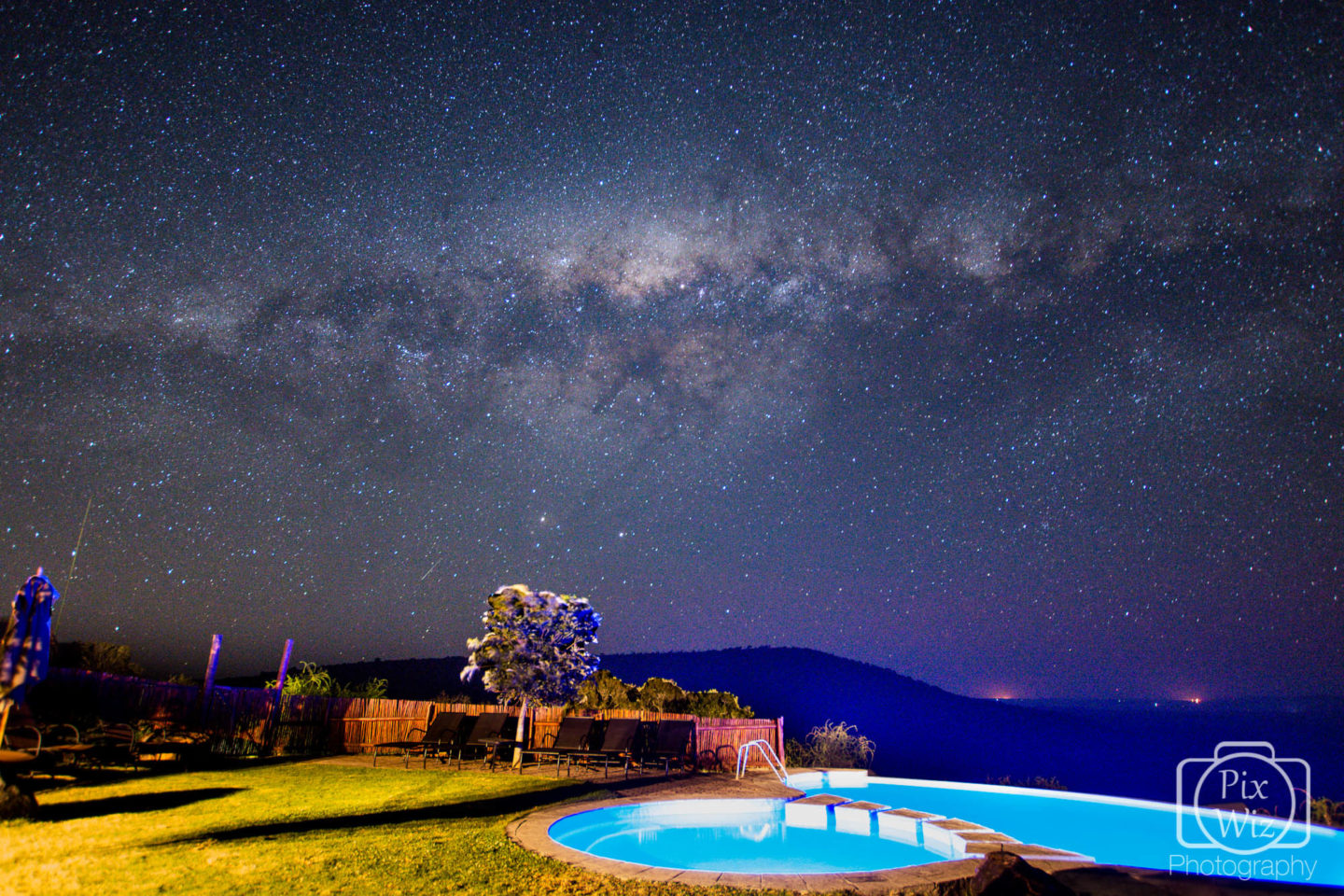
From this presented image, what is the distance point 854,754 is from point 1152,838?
6.57 meters

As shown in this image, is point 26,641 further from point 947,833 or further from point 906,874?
point 947,833

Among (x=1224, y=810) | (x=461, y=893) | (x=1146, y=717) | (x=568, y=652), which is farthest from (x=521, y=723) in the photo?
(x=1146, y=717)

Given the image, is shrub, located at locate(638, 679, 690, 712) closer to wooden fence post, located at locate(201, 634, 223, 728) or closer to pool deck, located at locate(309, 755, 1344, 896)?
pool deck, located at locate(309, 755, 1344, 896)

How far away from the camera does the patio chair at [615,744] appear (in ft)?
41.2

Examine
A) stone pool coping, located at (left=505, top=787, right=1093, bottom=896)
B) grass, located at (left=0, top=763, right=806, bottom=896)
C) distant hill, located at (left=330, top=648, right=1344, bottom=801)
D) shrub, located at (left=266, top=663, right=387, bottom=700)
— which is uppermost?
shrub, located at (left=266, top=663, right=387, bottom=700)

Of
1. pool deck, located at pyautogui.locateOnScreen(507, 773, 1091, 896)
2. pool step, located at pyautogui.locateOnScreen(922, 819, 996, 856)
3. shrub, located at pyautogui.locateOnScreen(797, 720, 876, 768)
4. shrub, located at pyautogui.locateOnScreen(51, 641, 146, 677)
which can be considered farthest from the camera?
shrub, located at pyautogui.locateOnScreen(51, 641, 146, 677)

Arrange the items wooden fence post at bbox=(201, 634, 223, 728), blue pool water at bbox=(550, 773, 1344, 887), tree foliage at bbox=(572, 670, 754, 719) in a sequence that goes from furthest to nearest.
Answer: tree foliage at bbox=(572, 670, 754, 719), wooden fence post at bbox=(201, 634, 223, 728), blue pool water at bbox=(550, 773, 1344, 887)

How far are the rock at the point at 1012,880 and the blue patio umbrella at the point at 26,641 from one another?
8.29m

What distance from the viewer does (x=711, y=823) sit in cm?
974

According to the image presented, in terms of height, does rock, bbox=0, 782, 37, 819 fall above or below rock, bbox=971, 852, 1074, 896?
below

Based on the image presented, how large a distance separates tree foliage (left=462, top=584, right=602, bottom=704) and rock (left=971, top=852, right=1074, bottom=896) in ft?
31.6

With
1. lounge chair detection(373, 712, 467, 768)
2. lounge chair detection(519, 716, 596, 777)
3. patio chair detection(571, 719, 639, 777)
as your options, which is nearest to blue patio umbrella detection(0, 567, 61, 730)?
lounge chair detection(373, 712, 467, 768)

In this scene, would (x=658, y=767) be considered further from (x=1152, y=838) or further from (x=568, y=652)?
(x=1152, y=838)

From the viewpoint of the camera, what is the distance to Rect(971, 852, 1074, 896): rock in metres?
3.90
